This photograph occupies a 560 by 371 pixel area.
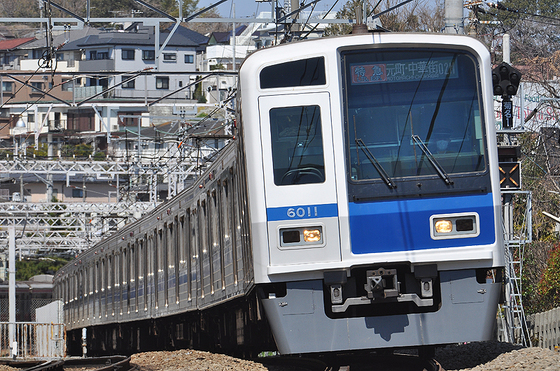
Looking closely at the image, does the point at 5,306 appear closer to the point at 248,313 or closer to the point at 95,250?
the point at 95,250

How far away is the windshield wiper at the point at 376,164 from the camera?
7.52 meters

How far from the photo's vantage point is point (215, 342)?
12.8 metres

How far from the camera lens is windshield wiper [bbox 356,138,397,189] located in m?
7.52

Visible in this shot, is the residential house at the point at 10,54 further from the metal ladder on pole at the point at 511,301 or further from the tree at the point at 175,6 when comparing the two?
the metal ladder on pole at the point at 511,301

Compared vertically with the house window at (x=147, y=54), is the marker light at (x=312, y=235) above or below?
below

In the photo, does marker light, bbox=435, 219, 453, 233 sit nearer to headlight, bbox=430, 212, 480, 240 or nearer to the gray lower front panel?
headlight, bbox=430, 212, 480, 240

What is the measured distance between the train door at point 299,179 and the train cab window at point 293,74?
0.42ft

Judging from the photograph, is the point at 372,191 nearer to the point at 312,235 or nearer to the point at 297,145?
the point at 312,235

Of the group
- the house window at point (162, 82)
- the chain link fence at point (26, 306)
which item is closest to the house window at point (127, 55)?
the house window at point (162, 82)

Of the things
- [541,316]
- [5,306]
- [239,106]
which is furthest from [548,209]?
[5,306]

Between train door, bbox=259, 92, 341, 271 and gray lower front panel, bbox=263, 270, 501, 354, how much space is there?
0.33 metres

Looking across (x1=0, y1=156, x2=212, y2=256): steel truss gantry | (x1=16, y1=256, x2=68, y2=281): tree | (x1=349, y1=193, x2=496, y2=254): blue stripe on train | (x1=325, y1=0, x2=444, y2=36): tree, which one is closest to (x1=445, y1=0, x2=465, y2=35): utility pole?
(x1=349, y1=193, x2=496, y2=254): blue stripe on train


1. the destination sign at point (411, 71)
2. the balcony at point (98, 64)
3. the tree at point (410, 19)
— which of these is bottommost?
the destination sign at point (411, 71)

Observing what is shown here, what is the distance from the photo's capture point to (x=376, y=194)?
754 cm
